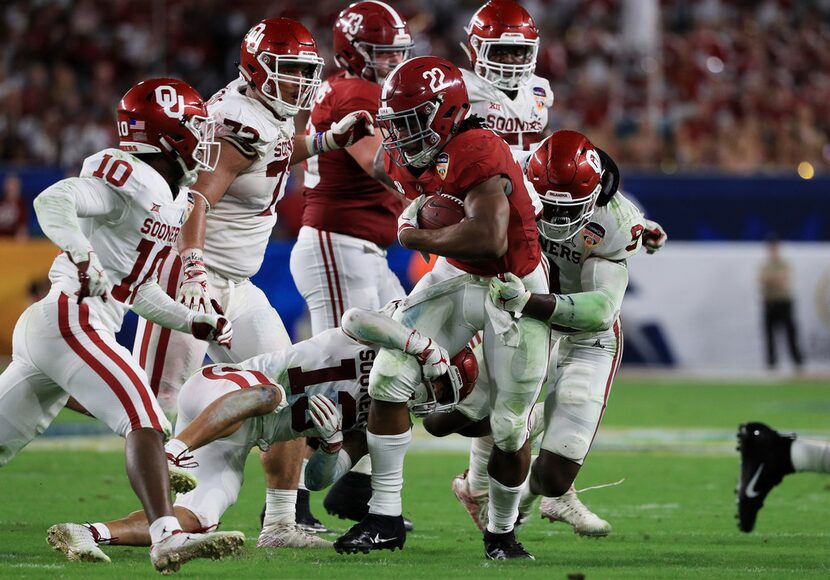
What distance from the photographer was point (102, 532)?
16.2 ft

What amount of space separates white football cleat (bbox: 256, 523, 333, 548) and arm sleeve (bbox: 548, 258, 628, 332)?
1303 mm

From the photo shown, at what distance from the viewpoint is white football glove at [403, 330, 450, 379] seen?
5.00m

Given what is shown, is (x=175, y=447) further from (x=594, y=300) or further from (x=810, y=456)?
(x=810, y=456)

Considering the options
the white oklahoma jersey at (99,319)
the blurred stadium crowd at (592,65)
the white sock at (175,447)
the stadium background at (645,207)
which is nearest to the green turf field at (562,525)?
the stadium background at (645,207)

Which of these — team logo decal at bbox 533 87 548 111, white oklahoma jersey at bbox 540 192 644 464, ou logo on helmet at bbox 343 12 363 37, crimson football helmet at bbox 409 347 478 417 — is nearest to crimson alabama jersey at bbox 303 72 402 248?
ou logo on helmet at bbox 343 12 363 37

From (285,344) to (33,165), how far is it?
9.61 meters

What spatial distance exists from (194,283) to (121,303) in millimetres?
447

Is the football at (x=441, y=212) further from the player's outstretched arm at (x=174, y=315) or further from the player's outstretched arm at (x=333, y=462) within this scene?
the player's outstretched arm at (x=333, y=462)

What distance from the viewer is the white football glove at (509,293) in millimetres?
5008

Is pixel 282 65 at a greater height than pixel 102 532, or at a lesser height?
greater

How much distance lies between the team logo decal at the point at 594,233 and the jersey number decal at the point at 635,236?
5.2 inches

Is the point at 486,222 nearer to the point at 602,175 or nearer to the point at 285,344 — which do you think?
the point at 602,175

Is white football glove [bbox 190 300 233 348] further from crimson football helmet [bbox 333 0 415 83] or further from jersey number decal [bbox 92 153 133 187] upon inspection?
crimson football helmet [bbox 333 0 415 83]

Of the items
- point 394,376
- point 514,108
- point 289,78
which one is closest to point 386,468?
point 394,376
